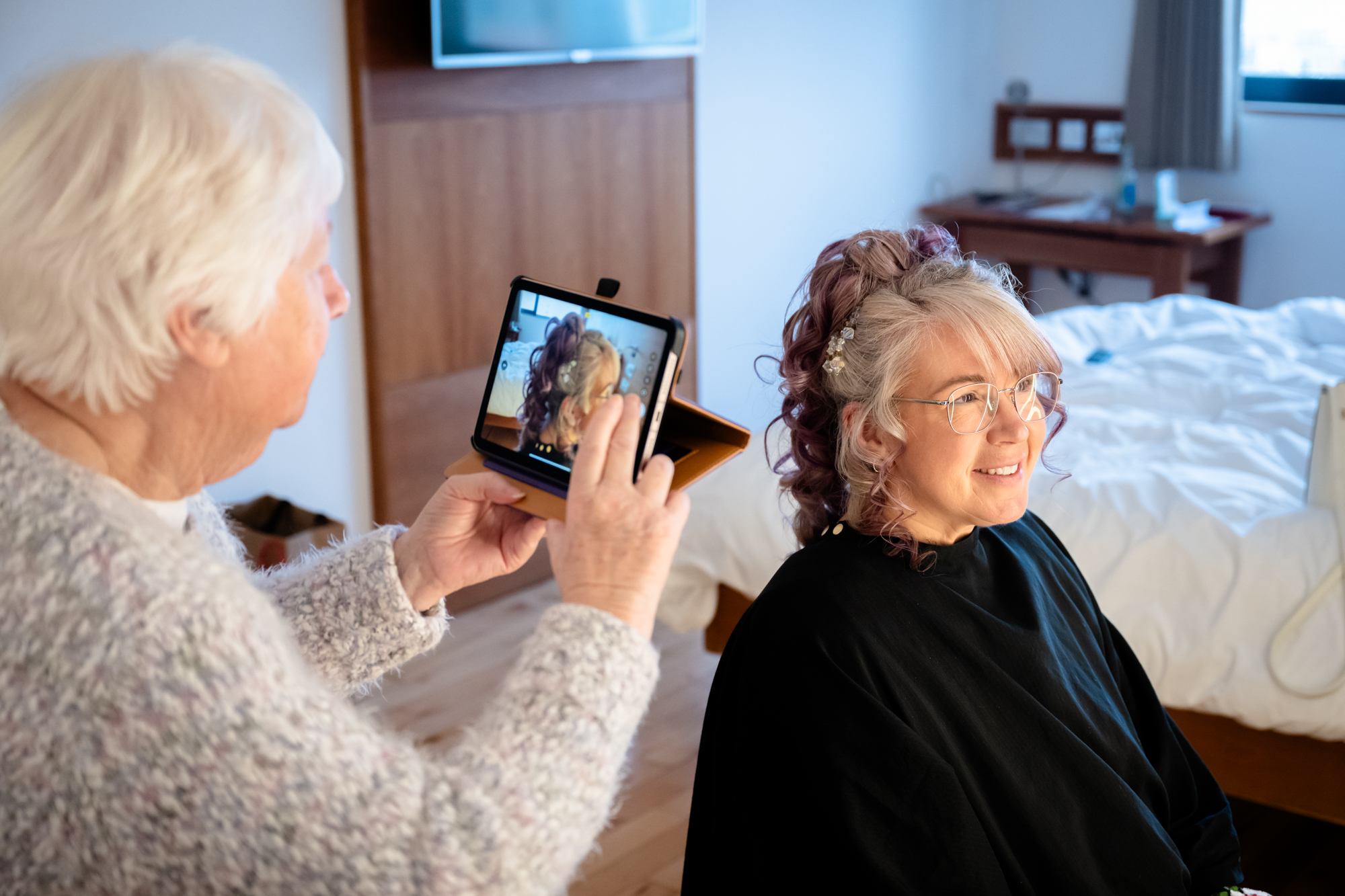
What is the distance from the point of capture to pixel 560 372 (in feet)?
3.55

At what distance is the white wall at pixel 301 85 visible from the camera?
7.82 ft

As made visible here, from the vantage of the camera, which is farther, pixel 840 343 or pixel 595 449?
pixel 840 343

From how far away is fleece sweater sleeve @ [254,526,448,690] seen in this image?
112cm

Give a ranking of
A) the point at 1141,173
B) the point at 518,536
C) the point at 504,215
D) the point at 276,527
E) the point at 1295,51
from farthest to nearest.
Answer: the point at 1141,173, the point at 1295,51, the point at 504,215, the point at 276,527, the point at 518,536

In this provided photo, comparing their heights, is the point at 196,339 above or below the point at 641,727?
above

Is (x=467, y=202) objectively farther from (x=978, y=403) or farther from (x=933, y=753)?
(x=933, y=753)

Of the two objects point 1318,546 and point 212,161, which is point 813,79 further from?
point 212,161

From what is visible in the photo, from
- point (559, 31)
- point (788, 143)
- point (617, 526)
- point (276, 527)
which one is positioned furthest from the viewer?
point (788, 143)

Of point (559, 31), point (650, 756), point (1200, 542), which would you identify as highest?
point (559, 31)

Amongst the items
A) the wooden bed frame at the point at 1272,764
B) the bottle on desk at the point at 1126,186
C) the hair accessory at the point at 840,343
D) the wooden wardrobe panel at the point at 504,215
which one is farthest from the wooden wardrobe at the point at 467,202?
the hair accessory at the point at 840,343

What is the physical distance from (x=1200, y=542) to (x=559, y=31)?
1953 millimetres

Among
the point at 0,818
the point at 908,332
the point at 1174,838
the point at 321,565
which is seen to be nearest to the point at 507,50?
the point at 908,332

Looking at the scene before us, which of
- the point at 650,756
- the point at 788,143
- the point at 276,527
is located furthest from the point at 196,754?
the point at 788,143

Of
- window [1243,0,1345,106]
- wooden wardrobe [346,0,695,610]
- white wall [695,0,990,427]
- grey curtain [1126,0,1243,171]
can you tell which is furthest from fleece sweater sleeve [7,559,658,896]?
window [1243,0,1345,106]
